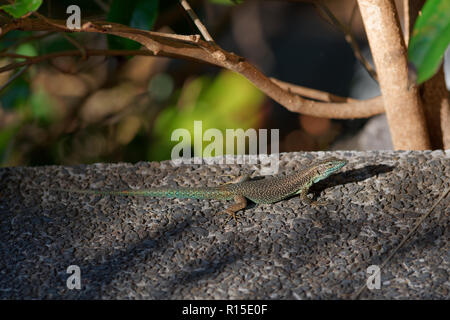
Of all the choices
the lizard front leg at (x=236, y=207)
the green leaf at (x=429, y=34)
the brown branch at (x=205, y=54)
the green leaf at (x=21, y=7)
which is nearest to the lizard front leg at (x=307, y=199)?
the lizard front leg at (x=236, y=207)

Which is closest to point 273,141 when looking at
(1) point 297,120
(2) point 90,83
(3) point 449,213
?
(1) point 297,120

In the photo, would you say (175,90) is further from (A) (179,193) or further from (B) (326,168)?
(B) (326,168)

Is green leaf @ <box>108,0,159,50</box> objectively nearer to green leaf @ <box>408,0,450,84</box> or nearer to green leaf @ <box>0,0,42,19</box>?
green leaf @ <box>0,0,42,19</box>

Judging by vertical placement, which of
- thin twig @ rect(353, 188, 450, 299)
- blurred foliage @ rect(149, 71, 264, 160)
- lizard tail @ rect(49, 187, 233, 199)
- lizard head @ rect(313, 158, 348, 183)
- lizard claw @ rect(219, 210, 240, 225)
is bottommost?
thin twig @ rect(353, 188, 450, 299)

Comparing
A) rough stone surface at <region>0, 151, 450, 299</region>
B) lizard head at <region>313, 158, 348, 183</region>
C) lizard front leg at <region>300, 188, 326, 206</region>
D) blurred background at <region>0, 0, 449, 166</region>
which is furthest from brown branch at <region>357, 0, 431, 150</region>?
blurred background at <region>0, 0, 449, 166</region>

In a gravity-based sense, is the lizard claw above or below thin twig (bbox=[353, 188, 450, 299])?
above

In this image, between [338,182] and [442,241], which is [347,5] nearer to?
[338,182]

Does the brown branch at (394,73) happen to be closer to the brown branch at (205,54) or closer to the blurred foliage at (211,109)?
the brown branch at (205,54)
